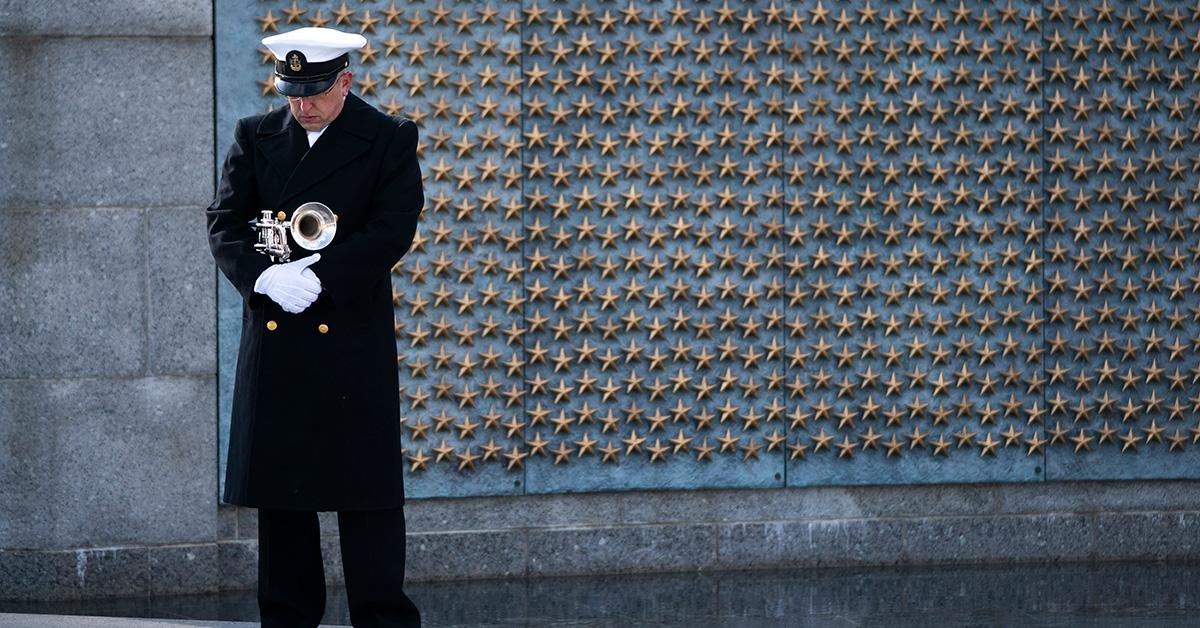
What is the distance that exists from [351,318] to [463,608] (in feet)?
7.69

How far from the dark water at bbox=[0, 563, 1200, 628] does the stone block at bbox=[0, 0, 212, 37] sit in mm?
2513

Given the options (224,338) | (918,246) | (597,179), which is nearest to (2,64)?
(224,338)

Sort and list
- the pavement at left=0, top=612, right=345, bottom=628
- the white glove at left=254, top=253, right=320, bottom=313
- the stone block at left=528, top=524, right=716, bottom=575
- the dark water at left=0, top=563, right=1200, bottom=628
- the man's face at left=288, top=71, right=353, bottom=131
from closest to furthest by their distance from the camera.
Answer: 1. the white glove at left=254, top=253, right=320, bottom=313
2. the man's face at left=288, top=71, right=353, bottom=131
3. the pavement at left=0, top=612, right=345, bottom=628
4. the dark water at left=0, top=563, right=1200, bottom=628
5. the stone block at left=528, top=524, right=716, bottom=575

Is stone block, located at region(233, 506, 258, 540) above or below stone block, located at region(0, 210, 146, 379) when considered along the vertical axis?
below

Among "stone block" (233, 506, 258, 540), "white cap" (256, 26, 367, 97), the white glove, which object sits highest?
"white cap" (256, 26, 367, 97)

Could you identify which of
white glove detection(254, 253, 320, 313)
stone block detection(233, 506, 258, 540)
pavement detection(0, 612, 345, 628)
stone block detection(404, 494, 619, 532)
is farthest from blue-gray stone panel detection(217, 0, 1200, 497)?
white glove detection(254, 253, 320, 313)

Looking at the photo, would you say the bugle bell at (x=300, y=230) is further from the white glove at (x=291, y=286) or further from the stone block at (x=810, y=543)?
the stone block at (x=810, y=543)

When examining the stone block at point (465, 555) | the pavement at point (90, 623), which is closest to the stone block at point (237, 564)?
the stone block at point (465, 555)

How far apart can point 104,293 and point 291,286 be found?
2788 millimetres

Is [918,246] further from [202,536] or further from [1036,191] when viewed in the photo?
[202,536]

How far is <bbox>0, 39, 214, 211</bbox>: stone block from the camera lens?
25.4ft

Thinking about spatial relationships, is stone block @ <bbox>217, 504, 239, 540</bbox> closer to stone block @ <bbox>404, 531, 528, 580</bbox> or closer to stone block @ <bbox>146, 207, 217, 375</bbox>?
stone block @ <bbox>146, 207, 217, 375</bbox>

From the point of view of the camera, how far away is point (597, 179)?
829 centimetres

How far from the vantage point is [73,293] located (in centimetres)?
778
